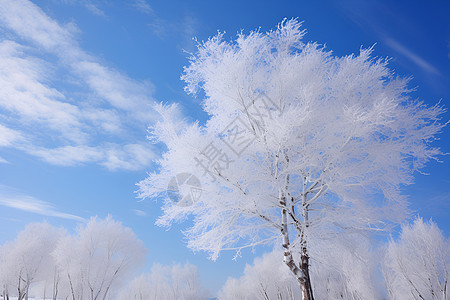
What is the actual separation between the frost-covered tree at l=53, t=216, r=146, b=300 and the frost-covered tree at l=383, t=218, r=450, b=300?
23.9 meters

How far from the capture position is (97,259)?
26.2 m

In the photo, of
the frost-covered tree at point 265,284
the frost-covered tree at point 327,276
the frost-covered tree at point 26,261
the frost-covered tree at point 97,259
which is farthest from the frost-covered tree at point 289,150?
the frost-covered tree at point 265,284

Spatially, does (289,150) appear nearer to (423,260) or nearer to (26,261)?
(423,260)

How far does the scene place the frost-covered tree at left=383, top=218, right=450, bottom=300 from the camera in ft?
68.3

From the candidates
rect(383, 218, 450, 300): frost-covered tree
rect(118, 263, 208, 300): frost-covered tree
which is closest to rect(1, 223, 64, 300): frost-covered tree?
rect(118, 263, 208, 300): frost-covered tree

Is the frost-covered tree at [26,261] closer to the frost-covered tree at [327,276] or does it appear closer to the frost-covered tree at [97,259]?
the frost-covered tree at [97,259]

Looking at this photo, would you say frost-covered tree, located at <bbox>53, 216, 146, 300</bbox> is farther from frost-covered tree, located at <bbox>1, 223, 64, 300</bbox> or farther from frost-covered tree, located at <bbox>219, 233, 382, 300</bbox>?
frost-covered tree, located at <bbox>219, 233, 382, 300</bbox>

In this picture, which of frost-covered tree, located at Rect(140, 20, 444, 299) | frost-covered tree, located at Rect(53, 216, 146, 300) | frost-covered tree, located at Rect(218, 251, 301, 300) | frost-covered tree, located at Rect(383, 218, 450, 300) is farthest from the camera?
frost-covered tree, located at Rect(218, 251, 301, 300)

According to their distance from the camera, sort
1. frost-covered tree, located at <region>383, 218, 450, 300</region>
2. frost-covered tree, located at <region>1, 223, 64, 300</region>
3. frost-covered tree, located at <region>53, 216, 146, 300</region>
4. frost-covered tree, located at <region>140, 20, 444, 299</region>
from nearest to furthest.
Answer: frost-covered tree, located at <region>140, 20, 444, 299</region>
frost-covered tree, located at <region>383, 218, 450, 300</region>
frost-covered tree, located at <region>53, 216, 146, 300</region>
frost-covered tree, located at <region>1, 223, 64, 300</region>

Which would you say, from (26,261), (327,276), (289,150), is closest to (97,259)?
(26,261)

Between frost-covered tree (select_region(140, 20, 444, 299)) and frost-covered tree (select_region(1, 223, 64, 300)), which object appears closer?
frost-covered tree (select_region(140, 20, 444, 299))

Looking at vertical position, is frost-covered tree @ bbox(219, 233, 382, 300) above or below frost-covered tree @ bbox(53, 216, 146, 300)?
below

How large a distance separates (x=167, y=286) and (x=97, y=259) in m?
30.0

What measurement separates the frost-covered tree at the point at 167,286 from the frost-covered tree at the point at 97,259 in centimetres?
2135
